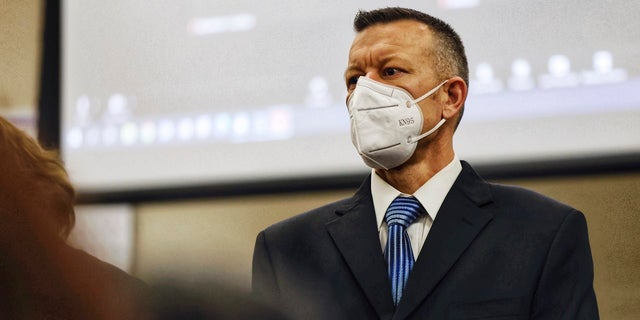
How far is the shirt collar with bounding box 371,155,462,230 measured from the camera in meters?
1.53

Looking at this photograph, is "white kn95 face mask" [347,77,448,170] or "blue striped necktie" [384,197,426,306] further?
"white kn95 face mask" [347,77,448,170]

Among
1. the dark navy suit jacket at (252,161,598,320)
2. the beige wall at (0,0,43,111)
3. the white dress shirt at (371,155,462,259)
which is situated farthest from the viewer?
the beige wall at (0,0,43,111)

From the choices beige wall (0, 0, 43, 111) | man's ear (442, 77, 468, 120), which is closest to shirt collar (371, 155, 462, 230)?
man's ear (442, 77, 468, 120)

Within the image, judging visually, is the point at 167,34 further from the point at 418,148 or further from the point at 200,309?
the point at 200,309

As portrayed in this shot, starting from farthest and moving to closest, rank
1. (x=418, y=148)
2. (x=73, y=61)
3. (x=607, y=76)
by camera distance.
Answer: (x=73, y=61)
(x=607, y=76)
(x=418, y=148)

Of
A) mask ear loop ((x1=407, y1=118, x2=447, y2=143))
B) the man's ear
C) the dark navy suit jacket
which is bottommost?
the dark navy suit jacket

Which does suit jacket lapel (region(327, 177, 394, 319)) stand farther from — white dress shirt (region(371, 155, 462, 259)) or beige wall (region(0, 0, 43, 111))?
beige wall (region(0, 0, 43, 111))

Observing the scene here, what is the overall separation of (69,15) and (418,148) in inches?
64.6

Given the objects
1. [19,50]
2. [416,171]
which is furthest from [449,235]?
[19,50]

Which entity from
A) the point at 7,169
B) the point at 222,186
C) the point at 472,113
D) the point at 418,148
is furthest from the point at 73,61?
the point at 7,169

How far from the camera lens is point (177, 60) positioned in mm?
2596

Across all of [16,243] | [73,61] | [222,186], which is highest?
[16,243]

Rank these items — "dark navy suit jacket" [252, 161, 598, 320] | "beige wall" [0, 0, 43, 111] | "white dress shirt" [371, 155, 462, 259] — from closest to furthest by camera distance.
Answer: "dark navy suit jacket" [252, 161, 598, 320] < "white dress shirt" [371, 155, 462, 259] < "beige wall" [0, 0, 43, 111]

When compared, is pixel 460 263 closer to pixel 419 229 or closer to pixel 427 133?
pixel 419 229
